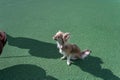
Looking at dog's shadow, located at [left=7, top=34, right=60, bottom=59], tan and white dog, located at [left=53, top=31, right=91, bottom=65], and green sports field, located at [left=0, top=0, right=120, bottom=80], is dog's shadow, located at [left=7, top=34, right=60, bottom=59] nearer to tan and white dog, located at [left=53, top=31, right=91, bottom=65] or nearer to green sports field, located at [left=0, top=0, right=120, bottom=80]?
green sports field, located at [left=0, top=0, right=120, bottom=80]

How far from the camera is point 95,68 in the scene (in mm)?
3293

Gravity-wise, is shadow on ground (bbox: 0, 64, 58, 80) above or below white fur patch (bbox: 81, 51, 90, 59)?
below

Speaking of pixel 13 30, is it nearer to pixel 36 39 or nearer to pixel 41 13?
pixel 36 39

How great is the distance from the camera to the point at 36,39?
4.08 meters

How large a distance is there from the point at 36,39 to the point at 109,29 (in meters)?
1.35

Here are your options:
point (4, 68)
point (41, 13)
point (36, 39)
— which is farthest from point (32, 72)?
point (41, 13)

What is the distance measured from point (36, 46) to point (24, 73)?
72 cm

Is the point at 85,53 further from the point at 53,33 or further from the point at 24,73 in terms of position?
the point at 53,33

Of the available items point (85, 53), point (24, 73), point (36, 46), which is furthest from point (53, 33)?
point (24, 73)

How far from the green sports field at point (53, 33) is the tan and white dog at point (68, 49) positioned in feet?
0.31

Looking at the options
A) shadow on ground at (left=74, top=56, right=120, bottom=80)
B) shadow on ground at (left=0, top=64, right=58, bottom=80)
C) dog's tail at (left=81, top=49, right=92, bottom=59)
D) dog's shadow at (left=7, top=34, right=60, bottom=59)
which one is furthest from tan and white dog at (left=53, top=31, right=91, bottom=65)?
shadow on ground at (left=0, top=64, right=58, bottom=80)

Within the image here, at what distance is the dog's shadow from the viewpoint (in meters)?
3.65

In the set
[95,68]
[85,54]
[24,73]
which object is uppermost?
[85,54]

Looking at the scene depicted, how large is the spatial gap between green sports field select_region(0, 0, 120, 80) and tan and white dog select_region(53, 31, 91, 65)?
0.09 m
